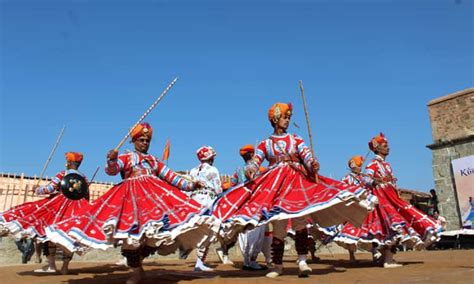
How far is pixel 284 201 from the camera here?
4691 mm

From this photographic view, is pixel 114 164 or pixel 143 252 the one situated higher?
pixel 114 164

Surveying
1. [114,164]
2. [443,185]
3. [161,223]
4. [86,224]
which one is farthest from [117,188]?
[443,185]

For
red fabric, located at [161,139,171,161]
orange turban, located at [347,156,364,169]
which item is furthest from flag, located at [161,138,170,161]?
orange turban, located at [347,156,364,169]

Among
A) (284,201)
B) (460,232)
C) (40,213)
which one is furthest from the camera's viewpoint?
(460,232)

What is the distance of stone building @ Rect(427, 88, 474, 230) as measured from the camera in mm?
14266

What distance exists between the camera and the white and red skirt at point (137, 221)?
163 inches

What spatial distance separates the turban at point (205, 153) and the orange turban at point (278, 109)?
2046 millimetres

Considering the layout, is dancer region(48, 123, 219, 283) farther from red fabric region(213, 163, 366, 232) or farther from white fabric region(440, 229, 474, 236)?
white fabric region(440, 229, 474, 236)

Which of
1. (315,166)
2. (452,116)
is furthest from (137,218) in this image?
(452,116)

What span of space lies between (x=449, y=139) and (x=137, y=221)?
44.3ft

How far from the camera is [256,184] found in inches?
200

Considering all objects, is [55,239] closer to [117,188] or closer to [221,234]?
[117,188]

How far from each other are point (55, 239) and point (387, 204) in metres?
4.69

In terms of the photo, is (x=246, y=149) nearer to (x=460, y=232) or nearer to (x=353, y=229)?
(x=353, y=229)
